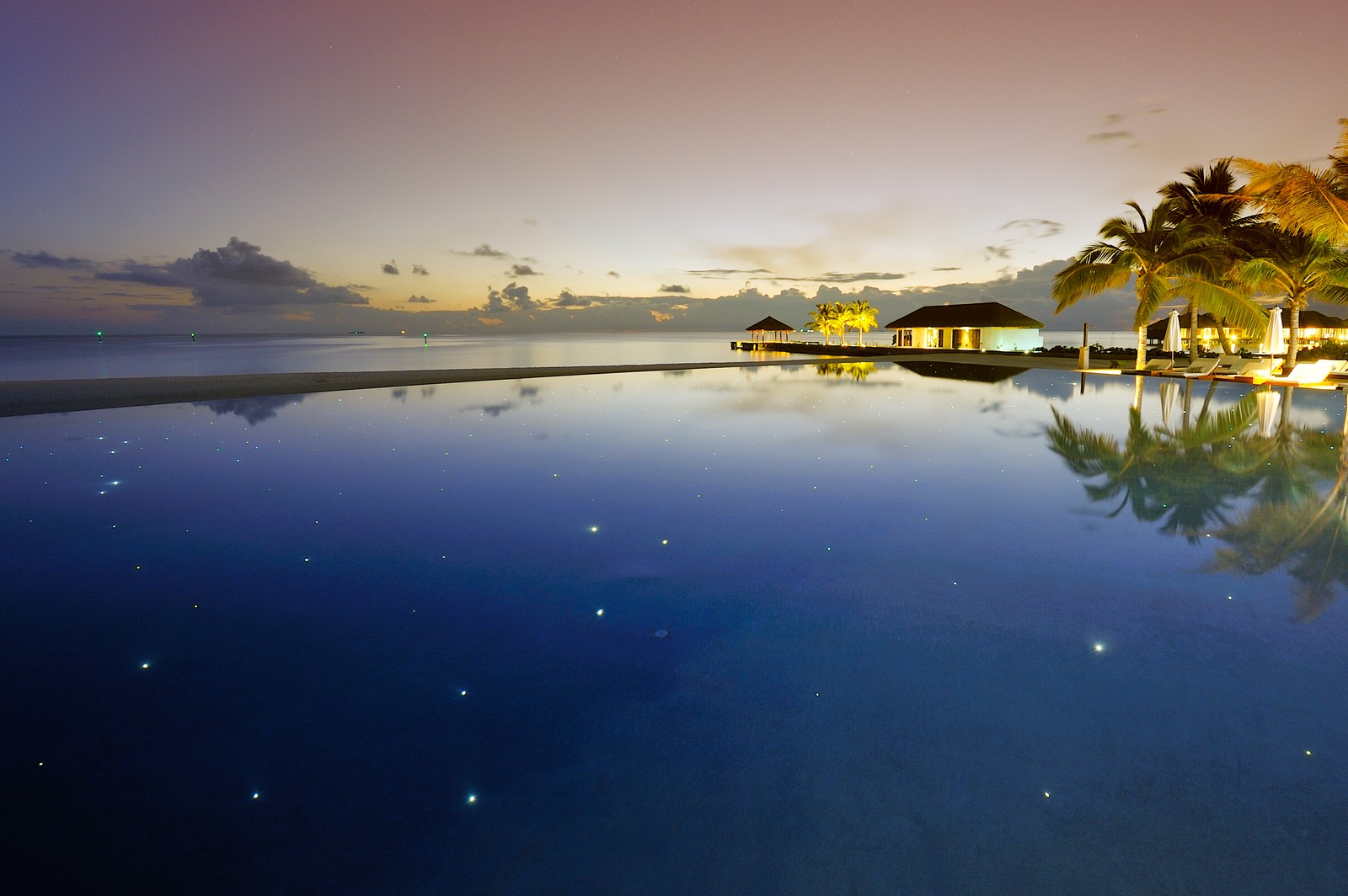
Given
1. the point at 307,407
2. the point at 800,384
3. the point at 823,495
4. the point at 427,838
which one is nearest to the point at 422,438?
the point at 307,407

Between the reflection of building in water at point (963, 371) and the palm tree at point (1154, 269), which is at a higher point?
the palm tree at point (1154, 269)

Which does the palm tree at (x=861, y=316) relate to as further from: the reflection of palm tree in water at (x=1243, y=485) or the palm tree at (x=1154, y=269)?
the reflection of palm tree in water at (x=1243, y=485)

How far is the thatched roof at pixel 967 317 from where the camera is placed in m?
44.3

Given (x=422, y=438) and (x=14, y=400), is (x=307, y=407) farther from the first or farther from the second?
(x=14, y=400)

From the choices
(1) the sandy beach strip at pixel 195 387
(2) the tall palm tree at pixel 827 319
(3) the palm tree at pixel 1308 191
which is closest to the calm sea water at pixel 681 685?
(3) the palm tree at pixel 1308 191

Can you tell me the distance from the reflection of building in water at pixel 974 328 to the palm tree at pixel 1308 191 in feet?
98.4

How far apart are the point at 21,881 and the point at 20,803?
528 mm

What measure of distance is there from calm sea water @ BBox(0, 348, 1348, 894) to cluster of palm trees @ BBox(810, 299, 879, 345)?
168 ft

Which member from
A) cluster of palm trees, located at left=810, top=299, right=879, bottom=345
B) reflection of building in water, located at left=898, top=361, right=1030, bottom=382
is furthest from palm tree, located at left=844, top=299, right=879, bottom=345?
reflection of building in water, located at left=898, top=361, right=1030, bottom=382

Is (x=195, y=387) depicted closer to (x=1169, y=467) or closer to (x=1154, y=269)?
(x=1169, y=467)

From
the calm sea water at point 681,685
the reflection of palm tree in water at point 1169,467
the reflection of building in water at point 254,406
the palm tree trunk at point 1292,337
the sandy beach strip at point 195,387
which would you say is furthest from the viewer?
the palm tree trunk at point 1292,337

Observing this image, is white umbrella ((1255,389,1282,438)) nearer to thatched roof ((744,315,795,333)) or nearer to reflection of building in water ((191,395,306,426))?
reflection of building in water ((191,395,306,426))

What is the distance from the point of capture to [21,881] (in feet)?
7.80

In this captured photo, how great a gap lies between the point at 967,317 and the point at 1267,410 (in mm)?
33298
